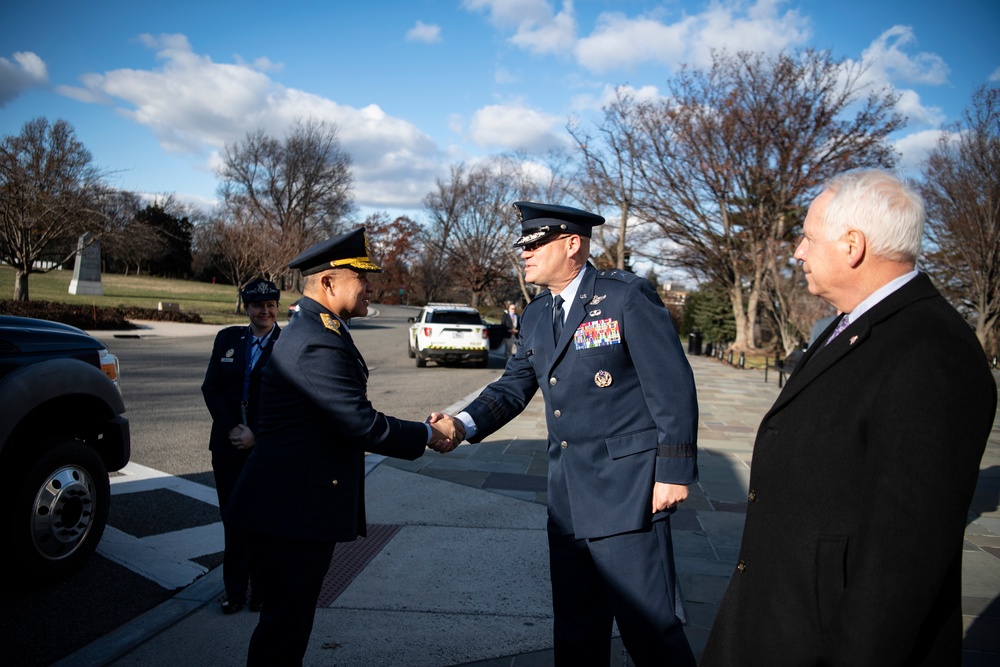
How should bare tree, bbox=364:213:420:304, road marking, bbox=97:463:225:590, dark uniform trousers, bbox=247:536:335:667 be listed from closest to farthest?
dark uniform trousers, bbox=247:536:335:667
road marking, bbox=97:463:225:590
bare tree, bbox=364:213:420:304

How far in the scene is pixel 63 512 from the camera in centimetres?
412

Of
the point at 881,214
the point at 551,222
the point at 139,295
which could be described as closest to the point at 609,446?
the point at 551,222

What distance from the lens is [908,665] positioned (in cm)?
152

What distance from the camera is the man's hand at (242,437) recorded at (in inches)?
148

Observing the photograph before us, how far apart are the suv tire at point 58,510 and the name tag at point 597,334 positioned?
3253 millimetres

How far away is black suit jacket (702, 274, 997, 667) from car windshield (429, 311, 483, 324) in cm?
1692

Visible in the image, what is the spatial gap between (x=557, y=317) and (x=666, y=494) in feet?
2.91

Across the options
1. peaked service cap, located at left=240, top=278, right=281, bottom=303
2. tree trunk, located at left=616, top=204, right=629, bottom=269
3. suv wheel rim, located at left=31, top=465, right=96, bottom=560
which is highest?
tree trunk, located at left=616, top=204, right=629, bottom=269

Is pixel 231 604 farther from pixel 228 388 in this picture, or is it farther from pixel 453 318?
pixel 453 318

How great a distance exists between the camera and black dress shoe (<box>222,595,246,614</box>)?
12.5ft

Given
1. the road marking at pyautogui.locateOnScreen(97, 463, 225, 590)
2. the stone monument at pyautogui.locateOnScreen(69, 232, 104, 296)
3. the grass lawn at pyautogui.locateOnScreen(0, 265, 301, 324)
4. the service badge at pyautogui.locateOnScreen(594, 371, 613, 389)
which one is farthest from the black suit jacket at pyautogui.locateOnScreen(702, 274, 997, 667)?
the stone monument at pyautogui.locateOnScreen(69, 232, 104, 296)

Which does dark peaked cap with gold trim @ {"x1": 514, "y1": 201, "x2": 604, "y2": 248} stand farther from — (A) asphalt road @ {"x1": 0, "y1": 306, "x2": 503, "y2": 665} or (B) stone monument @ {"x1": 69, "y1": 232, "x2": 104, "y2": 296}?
(B) stone monument @ {"x1": 69, "y1": 232, "x2": 104, "y2": 296}

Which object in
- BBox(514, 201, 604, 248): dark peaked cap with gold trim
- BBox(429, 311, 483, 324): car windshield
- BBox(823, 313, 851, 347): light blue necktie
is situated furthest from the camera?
BBox(429, 311, 483, 324): car windshield

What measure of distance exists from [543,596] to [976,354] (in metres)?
3.16
